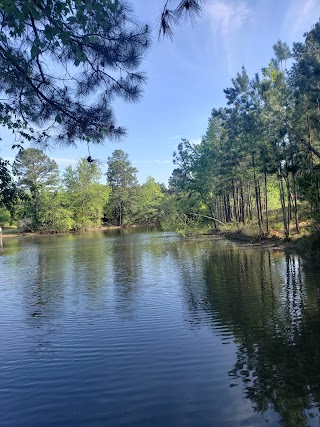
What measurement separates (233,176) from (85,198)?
2034 inches

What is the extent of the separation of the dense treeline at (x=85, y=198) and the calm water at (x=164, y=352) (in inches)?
1807

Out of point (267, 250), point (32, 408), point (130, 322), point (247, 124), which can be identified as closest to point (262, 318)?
point (130, 322)

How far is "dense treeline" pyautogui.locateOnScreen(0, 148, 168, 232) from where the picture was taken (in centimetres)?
7412

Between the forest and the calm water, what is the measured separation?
3.13 meters

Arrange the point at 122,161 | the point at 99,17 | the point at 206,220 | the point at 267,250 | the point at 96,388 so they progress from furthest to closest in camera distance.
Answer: the point at 122,161 → the point at 206,220 → the point at 267,250 → the point at 96,388 → the point at 99,17

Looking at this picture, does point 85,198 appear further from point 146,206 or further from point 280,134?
point 280,134

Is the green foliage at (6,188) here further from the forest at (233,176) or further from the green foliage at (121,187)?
the green foliage at (121,187)

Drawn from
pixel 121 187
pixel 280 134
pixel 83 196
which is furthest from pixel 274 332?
pixel 121 187

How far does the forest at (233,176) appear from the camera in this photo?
19.8 metres

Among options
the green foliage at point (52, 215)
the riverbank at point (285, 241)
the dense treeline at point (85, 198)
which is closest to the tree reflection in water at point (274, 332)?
the riverbank at point (285, 241)

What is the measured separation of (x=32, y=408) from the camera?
598 centimetres

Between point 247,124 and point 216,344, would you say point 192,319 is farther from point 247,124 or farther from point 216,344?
point 247,124

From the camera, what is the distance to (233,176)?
39062 millimetres

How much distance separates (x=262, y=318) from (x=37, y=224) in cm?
6963
